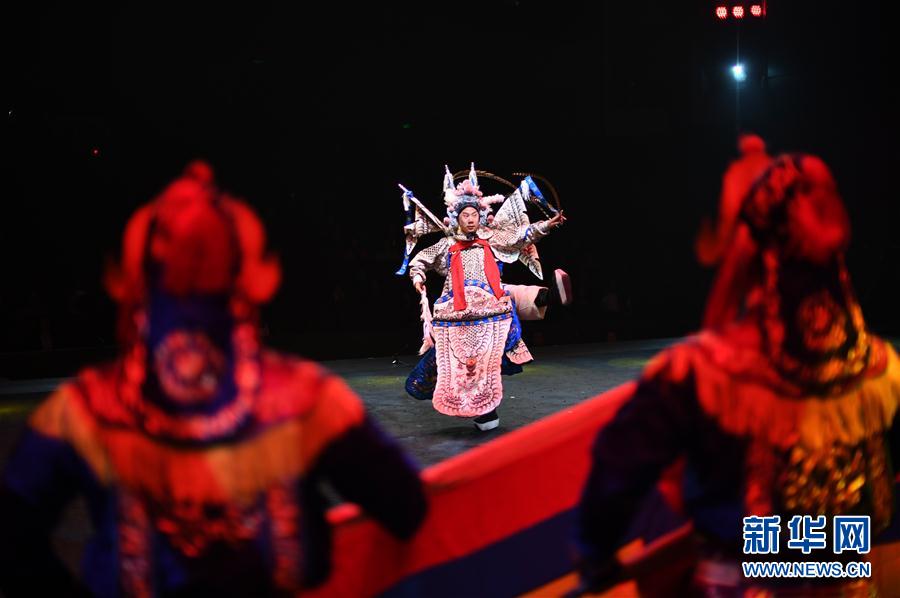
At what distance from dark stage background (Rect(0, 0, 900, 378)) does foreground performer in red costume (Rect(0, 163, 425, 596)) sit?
10860 millimetres

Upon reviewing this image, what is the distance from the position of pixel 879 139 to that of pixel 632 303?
16.7 ft

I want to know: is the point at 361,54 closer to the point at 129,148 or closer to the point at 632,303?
Answer: the point at 129,148

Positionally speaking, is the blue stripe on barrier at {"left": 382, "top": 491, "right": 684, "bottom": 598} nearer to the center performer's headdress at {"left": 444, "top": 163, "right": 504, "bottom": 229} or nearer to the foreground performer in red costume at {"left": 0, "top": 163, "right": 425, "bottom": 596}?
the foreground performer in red costume at {"left": 0, "top": 163, "right": 425, "bottom": 596}

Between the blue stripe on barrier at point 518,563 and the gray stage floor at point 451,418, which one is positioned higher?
the blue stripe on barrier at point 518,563

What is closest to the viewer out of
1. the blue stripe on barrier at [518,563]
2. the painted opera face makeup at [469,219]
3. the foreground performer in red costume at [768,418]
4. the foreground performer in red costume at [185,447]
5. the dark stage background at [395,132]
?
the foreground performer in red costume at [185,447]

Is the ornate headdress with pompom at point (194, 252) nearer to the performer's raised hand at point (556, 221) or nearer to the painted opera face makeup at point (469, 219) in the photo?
the painted opera face makeup at point (469, 219)

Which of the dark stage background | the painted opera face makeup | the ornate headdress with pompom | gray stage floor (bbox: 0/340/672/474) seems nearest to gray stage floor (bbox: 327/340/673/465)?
gray stage floor (bbox: 0/340/672/474)

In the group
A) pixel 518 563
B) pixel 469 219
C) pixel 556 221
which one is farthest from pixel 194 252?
pixel 556 221

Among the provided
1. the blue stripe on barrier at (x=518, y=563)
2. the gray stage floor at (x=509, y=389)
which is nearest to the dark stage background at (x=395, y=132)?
the gray stage floor at (x=509, y=389)

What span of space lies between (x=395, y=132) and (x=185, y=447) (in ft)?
49.7

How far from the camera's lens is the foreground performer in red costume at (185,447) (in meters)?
1.71

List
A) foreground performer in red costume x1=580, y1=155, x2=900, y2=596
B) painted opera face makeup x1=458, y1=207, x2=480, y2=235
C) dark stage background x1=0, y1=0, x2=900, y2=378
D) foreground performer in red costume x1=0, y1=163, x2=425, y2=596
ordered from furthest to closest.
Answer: dark stage background x1=0, y1=0, x2=900, y2=378 → painted opera face makeup x1=458, y1=207, x2=480, y2=235 → foreground performer in red costume x1=580, y1=155, x2=900, y2=596 → foreground performer in red costume x1=0, y1=163, x2=425, y2=596

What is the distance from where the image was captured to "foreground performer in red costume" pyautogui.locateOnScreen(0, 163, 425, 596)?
1.71 m

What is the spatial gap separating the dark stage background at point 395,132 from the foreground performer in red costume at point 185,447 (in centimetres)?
1086
